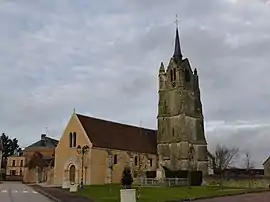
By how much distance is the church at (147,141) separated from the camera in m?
59.0

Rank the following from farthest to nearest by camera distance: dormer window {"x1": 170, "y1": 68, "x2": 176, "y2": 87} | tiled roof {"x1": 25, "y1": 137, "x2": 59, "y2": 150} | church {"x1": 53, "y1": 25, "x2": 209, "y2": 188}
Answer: tiled roof {"x1": 25, "y1": 137, "x2": 59, "y2": 150}
dormer window {"x1": 170, "y1": 68, "x2": 176, "y2": 87}
church {"x1": 53, "y1": 25, "x2": 209, "y2": 188}

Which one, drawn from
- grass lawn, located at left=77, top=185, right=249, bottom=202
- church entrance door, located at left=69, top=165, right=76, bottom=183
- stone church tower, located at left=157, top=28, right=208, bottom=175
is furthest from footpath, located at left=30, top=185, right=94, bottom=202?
stone church tower, located at left=157, top=28, right=208, bottom=175

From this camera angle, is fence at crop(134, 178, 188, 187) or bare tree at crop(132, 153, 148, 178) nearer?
fence at crop(134, 178, 188, 187)

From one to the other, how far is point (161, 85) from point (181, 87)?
4561 mm

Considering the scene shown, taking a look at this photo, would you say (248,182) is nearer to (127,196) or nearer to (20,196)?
(20,196)

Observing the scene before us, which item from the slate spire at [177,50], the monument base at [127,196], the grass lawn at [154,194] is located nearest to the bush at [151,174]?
the slate spire at [177,50]

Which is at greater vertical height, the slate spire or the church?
the slate spire

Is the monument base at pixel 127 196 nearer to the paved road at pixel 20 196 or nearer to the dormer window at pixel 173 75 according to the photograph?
the paved road at pixel 20 196

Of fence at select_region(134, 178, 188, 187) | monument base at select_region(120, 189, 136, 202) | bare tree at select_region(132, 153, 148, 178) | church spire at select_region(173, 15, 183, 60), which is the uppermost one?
church spire at select_region(173, 15, 183, 60)

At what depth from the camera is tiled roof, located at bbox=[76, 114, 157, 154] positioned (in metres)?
60.1

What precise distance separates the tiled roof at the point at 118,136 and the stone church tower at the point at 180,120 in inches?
106

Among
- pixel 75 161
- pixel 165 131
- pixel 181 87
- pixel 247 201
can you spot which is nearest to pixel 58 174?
pixel 75 161

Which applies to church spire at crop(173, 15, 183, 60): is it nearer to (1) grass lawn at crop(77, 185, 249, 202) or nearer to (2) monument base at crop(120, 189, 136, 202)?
(1) grass lawn at crop(77, 185, 249, 202)

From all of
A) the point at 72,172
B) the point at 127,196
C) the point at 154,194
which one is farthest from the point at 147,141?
the point at 127,196
